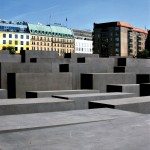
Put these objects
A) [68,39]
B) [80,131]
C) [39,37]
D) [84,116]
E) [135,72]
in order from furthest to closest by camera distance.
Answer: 1. [68,39]
2. [39,37]
3. [135,72]
4. [84,116]
5. [80,131]

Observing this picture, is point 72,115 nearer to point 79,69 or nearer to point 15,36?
point 79,69

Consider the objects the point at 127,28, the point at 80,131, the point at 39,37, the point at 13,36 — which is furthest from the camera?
the point at 127,28

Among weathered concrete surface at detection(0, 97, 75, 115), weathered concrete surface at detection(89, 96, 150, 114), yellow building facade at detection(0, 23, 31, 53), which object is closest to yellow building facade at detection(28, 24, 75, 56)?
yellow building facade at detection(0, 23, 31, 53)

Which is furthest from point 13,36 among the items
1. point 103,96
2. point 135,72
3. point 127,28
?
point 103,96

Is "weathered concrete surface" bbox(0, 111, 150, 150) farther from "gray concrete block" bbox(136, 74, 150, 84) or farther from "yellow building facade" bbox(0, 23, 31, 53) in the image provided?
"yellow building facade" bbox(0, 23, 31, 53)

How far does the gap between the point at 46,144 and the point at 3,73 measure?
12.2 metres

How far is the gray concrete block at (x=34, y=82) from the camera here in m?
14.8

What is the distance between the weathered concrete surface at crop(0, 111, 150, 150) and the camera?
460 centimetres

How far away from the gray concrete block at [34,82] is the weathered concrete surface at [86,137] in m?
8.92

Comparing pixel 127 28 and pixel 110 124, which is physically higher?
pixel 127 28

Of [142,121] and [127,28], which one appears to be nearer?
[142,121]

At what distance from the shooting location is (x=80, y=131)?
18.1 feet

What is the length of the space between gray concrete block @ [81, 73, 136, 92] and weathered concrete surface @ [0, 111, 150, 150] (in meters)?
9.11

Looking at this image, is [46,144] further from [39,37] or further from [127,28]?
[127,28]
